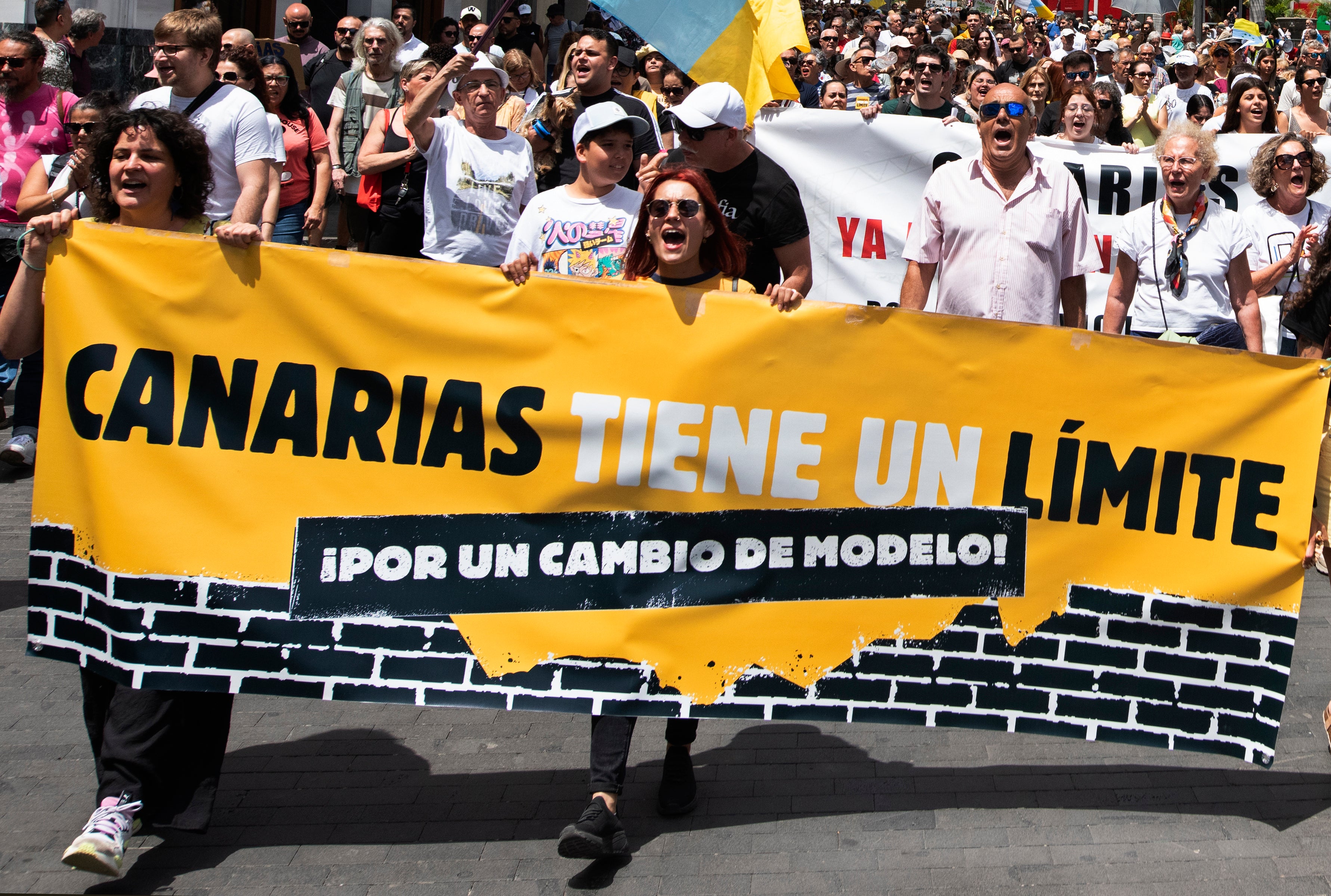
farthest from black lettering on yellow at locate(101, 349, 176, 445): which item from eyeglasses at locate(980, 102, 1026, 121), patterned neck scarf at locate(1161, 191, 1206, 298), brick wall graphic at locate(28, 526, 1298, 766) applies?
patterned neck scarf at locate(1161, 191, 1206, 298)

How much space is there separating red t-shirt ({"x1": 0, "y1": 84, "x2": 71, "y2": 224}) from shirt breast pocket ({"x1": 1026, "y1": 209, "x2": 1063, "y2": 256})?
5.40 m

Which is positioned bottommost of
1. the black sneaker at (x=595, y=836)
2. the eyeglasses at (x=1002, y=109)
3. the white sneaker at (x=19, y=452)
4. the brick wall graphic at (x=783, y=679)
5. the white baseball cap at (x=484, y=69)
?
the black sneaker at (x=595, y=836)

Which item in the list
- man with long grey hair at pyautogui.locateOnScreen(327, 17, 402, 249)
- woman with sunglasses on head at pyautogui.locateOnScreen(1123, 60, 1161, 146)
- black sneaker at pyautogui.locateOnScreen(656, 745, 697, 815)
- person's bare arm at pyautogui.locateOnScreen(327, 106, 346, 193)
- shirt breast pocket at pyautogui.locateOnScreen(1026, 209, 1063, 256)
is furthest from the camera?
woman with sunglasses on head at pyautogui.locateOnScreen(1123, 60, 1161, 146)

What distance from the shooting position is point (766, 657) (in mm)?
A: 4145

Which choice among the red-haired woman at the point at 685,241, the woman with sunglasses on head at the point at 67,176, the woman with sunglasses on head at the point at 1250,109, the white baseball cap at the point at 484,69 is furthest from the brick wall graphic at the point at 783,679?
the woman with sunglasses on head at the point at 1250,109

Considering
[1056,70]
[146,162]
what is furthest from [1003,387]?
[1056,70]

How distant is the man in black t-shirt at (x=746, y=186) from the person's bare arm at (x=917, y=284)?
70 cm

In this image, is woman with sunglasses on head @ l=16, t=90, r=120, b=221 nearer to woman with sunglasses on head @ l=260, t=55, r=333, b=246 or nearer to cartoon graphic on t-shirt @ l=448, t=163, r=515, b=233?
woman with sunglasses on head @ l=260, t=55, r=333, b=246

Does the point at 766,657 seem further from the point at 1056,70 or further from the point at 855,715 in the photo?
the point at 1056,70

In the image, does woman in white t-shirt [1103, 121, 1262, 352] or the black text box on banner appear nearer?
the black text box on banner

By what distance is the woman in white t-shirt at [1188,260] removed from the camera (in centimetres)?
641

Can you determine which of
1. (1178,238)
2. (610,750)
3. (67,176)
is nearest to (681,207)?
(610,750)

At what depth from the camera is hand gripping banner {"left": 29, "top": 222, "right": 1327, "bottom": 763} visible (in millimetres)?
4016

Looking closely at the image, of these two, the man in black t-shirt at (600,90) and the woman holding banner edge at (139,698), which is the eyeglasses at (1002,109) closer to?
the man in black t-shirt at (600,90)
